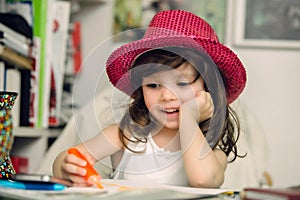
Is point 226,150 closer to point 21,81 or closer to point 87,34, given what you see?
point 21,81

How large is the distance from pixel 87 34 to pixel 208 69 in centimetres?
140

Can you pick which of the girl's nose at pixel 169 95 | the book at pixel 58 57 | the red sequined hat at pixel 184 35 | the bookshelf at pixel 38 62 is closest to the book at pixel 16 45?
the bookshelf at pixel 38 62

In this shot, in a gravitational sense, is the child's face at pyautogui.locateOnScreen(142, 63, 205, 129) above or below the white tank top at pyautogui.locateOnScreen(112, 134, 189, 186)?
above

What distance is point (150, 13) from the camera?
225 centimetres

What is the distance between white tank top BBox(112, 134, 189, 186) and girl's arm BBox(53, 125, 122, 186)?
0.10ft

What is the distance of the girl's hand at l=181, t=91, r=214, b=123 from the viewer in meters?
0.87

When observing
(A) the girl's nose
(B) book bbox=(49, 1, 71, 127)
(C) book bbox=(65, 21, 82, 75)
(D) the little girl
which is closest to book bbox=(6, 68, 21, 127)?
(B) book bbox=(49, 1, 71, 127)

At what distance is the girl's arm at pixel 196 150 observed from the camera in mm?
858

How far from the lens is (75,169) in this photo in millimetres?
727

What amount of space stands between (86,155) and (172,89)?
17cm

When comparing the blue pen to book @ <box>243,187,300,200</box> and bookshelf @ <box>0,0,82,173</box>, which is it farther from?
bookshelf @ <box>0,0,82,173</box>

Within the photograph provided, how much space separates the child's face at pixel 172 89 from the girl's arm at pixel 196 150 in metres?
0.02

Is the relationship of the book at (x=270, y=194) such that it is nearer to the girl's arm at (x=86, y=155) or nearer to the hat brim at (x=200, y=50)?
the girl's arm at (x=86, y=155)

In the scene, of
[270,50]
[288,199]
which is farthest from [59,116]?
[288,199]
